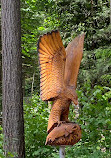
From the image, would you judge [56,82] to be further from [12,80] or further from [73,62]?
[12,80]

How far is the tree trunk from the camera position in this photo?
4.27 metres

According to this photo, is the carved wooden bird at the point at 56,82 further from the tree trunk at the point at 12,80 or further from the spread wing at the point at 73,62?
the tree trunk at the point at 12,80

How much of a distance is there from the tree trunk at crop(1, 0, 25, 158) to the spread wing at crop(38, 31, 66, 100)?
4.24ft

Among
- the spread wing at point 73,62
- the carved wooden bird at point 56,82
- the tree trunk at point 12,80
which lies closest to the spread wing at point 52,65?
the carved wooden bird at point 56,82

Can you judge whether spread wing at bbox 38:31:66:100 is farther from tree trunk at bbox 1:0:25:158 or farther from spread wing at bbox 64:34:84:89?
tree trunk at bbox 1:0:25:158

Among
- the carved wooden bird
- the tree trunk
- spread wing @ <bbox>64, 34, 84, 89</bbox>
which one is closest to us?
the carved wooden bird

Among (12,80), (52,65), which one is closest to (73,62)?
(52,65)

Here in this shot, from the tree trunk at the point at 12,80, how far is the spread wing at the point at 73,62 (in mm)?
Result: 1356

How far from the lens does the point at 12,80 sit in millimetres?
4352

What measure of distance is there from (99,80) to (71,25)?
2173mm

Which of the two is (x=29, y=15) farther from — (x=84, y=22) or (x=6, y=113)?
(x=6, y=113)

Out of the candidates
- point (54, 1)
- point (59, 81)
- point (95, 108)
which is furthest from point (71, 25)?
point (59, 81)

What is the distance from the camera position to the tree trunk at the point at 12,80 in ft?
14.0

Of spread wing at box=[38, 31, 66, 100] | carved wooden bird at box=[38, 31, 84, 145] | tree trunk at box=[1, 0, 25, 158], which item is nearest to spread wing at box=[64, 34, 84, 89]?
carved wooden bird at box=[38, 31, 84, 145]
